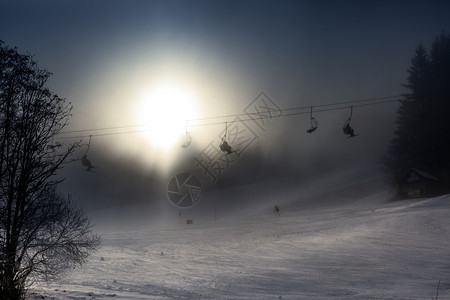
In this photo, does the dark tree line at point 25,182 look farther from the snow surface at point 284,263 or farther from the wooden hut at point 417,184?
the wooden hut at point 417,184

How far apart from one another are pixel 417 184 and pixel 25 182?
Answer: 54196mm

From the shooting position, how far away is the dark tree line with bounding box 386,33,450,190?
58469 mm

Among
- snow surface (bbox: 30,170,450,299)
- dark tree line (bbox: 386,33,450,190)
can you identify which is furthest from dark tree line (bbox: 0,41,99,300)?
dark tree line (bbox: 386,33,450,190)

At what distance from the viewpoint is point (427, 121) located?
61.6 m

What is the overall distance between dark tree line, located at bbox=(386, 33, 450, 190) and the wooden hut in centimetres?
226

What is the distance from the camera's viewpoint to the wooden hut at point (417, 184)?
55031 millimetres

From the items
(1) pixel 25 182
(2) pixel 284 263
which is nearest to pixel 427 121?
(2) pixel 284 263

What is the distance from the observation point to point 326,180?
363ft

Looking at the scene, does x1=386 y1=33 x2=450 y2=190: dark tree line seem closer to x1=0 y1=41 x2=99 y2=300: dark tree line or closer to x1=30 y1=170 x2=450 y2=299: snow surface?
x1=30 y1=170 x2=450 y2=299: snow surface

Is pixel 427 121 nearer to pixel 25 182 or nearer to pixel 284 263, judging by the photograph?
pixel 284 263

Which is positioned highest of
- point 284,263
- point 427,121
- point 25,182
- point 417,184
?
point 427,121

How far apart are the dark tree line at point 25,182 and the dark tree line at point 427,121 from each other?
52192 millimetres

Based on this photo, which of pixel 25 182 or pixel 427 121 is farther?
pixel 427 121

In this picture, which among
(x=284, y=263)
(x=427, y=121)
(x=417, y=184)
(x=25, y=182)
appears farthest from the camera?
(x=427, y=121)
